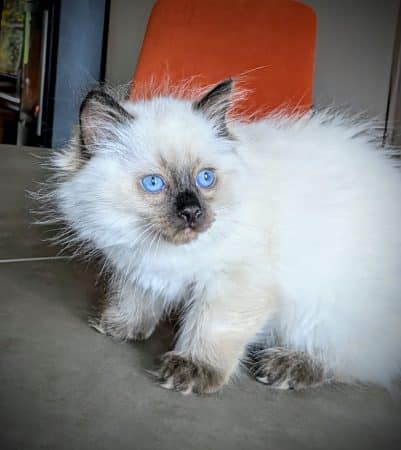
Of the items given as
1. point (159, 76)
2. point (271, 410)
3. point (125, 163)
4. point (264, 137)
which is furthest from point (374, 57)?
point (271, 410)

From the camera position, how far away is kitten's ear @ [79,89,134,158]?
106 cm

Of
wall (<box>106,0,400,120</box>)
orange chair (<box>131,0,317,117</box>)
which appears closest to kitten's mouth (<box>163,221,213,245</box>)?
orange chair (<box>131,0,317,117</box>)

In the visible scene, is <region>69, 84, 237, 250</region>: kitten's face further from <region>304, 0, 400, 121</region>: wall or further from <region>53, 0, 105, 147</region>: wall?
<region>53, 0, 105, 147</region>: wall

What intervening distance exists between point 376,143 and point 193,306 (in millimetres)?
646

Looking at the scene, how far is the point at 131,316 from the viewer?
51.1 inches

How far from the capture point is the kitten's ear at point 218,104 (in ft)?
3.66

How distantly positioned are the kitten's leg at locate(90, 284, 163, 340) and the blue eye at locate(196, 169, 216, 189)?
0.35m

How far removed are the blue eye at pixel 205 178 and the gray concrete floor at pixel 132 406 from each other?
389 millimetres

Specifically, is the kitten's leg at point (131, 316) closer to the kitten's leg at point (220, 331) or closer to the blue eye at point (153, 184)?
the kitten's leg at point (220, 331)

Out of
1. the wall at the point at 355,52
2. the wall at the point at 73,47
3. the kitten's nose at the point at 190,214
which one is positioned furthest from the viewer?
the wall at the point at 73,47

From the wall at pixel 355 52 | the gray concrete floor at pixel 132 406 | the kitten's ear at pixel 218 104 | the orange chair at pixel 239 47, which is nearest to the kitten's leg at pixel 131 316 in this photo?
the gray concrete floor at pixel 132 406

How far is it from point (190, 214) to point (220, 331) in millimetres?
254

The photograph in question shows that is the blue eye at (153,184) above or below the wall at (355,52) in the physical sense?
below

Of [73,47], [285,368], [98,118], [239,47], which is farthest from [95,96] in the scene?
[73,47]
